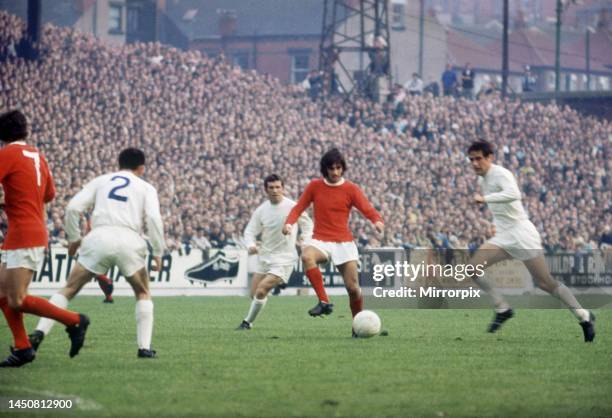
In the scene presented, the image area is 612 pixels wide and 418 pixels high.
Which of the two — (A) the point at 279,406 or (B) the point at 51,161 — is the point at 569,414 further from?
(B) the point at 51,161

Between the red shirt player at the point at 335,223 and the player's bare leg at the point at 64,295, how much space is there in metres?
4.00

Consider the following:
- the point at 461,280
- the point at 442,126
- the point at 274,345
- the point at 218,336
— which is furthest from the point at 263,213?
the point at 442,126

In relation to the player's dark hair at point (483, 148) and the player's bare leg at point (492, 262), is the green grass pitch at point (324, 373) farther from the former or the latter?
the player's dark hair at point (483, 148)

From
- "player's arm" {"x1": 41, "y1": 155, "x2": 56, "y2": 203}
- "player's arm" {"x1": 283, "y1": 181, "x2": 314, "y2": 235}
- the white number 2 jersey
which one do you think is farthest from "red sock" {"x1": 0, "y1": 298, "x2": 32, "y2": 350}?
"player's arm" {"x1": 283, "y1": 181, "x2": 314, "y2": 235}

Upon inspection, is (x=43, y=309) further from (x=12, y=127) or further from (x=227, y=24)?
(x=227, y=24)

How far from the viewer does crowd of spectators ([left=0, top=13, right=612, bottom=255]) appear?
33.7m

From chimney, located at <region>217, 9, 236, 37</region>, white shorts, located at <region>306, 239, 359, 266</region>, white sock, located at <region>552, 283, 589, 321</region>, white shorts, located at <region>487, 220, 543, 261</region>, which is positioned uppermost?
chimney, located at <region>217, 9, 236, 37</region>

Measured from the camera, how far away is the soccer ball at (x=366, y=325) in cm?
1505

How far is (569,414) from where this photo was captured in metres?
8.63

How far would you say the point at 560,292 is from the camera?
1502 centimetres

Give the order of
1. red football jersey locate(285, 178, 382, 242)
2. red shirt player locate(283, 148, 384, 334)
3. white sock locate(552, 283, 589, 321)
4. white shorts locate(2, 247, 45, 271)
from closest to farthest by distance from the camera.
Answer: white shorts locate(2, 247, 45, 271), white sock locate(552, 283, 589, 321), red shirt player locate(283, 148, 384, 334), red football jersey locate(285, 178, 382, 242)

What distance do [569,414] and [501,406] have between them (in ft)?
1.71

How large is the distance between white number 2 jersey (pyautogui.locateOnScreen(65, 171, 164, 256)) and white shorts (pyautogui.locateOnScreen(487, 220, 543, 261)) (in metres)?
5.16

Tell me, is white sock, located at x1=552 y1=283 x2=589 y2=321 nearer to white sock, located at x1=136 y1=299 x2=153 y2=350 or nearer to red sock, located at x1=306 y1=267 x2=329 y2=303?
red sock, located at x1=306 y1=267 x2=329 y2=303
